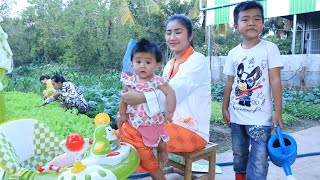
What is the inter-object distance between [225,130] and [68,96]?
2.78 m

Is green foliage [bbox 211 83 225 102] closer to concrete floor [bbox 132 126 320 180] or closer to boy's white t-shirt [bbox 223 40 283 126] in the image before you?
concrete floor [bbox 132 126 320 180]

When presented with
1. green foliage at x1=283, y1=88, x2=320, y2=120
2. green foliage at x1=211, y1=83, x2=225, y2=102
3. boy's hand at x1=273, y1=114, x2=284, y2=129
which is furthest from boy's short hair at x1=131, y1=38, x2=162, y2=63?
green foliage at x1=211, y1=83, x2=225, y2=102

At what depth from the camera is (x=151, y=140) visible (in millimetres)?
1989

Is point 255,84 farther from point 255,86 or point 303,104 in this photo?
point 303,104

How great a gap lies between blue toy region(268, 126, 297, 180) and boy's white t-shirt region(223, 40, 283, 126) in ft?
0.44

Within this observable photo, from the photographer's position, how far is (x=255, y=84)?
228 cm

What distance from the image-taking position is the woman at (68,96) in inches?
219

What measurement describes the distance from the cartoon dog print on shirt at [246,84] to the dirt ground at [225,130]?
1884 millimetres

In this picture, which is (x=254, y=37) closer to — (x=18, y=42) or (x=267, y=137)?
(x=267, y=137)

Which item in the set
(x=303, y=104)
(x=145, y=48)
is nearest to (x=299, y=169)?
(x=145, y=48)

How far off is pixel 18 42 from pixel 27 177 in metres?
16.1

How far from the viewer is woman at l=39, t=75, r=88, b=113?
18.3 ft

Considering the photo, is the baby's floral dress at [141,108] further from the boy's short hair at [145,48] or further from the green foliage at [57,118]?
the green foliage at [57,118]

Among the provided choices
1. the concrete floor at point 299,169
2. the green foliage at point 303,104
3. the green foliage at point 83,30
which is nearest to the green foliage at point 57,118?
the concrete floor at point 299,169
